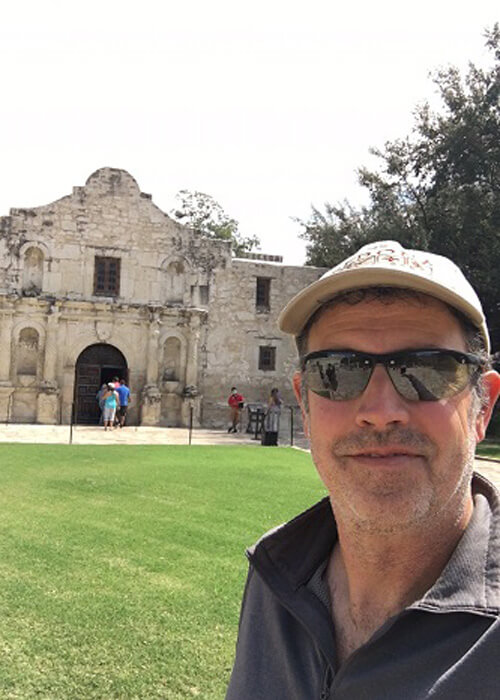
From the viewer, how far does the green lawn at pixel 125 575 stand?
Result: 3.91 m

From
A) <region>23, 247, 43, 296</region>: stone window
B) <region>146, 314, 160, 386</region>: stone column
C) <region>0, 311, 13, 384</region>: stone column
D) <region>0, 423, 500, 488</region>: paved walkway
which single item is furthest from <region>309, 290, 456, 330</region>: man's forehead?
<region>23, 247, 43, 296</region>: stone window

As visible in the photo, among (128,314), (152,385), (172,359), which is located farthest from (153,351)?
(128,314)

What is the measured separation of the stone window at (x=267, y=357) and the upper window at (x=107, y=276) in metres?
6.17

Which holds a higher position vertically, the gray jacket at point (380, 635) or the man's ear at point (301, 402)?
the man's ear at point (301, 402)

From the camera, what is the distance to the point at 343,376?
1.79 meters

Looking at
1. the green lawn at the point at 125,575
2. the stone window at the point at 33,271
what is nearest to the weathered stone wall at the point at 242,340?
the stone window at the point at 33,271

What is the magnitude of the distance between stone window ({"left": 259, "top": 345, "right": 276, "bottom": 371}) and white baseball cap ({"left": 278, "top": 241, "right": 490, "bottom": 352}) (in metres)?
25.0

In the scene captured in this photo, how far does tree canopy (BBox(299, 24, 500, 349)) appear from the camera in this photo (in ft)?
82.3

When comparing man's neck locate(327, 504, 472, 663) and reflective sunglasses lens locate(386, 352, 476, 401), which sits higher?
reflective sunglasses lens locate(386, 352, 476, 401)

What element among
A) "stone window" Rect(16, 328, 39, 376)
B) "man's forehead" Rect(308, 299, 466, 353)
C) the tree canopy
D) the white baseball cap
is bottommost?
"man's forehead" Rect(308, 299, 466, 353)

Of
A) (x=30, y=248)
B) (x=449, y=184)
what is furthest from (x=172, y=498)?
(x=449, y=184)

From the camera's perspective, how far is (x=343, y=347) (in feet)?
6.05

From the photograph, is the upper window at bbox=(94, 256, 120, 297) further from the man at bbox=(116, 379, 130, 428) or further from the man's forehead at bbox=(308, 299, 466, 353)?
the man's forehead at bbox=(308, 299, 466, 353)

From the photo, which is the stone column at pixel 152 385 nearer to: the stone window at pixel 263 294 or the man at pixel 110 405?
the man at pixel 110 405
